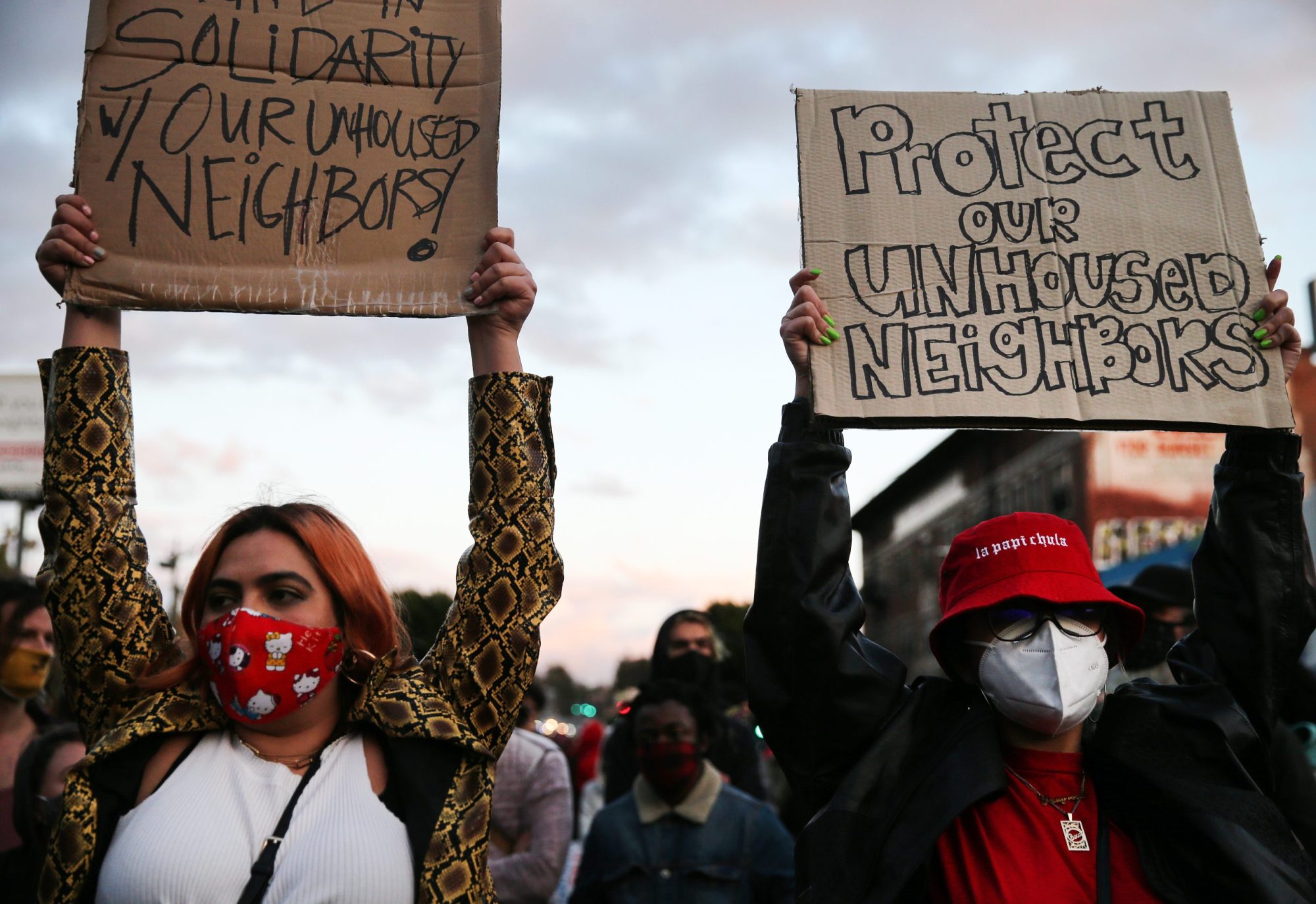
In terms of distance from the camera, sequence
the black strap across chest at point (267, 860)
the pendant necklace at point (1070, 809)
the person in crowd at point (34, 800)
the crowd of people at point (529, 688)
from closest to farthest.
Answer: the black strap across chest at point (267, 860), the crowd of people at point (529, 688), the pendant necklace at point (1070, 809), the person in crowd at point (34, 800)

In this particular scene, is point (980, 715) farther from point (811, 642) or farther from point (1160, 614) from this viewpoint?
point (1160, 614)

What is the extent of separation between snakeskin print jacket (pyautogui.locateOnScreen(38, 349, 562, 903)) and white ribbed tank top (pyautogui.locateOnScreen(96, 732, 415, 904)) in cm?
6

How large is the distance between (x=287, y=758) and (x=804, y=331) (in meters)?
1.47

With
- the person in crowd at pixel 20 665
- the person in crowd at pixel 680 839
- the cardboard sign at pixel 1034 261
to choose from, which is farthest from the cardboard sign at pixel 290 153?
the person in crowd at pixel 680 839

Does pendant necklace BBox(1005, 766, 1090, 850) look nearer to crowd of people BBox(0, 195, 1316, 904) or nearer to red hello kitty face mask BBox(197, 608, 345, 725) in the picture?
crowd of people BBox(0, 195, 1316, 904)

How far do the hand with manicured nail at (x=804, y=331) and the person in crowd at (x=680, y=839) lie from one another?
2.52 meters

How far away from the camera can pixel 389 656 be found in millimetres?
2799

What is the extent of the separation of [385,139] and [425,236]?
0.29 m

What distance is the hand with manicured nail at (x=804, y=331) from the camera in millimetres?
3086

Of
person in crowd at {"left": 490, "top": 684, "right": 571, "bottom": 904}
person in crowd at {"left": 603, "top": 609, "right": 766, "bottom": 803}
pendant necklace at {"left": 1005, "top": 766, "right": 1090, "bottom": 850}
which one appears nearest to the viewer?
pendant necklace at {"left": 1005, "top": 766, "right": 1090, "bottom": 850}

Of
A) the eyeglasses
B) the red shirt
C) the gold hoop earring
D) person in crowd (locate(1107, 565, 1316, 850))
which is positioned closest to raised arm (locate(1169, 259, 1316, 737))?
the eyeglasses

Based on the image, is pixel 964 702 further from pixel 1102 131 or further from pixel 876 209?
pixel 1102 131

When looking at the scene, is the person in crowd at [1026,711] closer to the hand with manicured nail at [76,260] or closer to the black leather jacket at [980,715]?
the black leather jacket at [980,715]

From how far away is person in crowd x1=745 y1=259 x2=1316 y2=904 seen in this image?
102 inches
